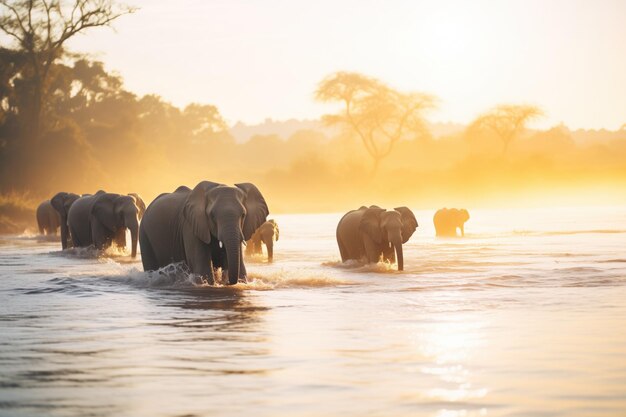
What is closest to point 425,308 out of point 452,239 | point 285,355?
point 285,355


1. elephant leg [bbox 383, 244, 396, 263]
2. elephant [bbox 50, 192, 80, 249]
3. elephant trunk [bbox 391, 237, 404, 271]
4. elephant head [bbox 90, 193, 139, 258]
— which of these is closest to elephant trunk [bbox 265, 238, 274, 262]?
elephant head [bbox 90, 193, 139, 258]

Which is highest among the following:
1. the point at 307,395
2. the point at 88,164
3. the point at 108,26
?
the point at 108,26

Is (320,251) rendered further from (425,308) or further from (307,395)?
(307,395)

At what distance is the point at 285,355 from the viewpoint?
31.3 feet

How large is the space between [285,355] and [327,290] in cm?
692

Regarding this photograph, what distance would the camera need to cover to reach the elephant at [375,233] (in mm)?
20141

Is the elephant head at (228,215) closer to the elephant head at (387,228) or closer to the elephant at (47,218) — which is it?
the elephant head at (387,228)

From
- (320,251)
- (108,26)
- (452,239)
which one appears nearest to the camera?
(320,251)

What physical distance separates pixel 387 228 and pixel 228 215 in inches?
238

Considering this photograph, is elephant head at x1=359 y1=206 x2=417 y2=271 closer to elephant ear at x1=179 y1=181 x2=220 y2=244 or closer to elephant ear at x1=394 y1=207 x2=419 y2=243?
elephant ear at x1=394 y1=207 x2=419 y2=243

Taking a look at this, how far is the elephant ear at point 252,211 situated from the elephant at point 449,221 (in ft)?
73.6

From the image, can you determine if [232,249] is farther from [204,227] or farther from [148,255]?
[148,255]

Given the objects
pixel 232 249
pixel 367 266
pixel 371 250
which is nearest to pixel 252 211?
pixel 232 249

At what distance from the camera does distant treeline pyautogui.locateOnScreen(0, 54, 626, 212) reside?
53094 millimetres
